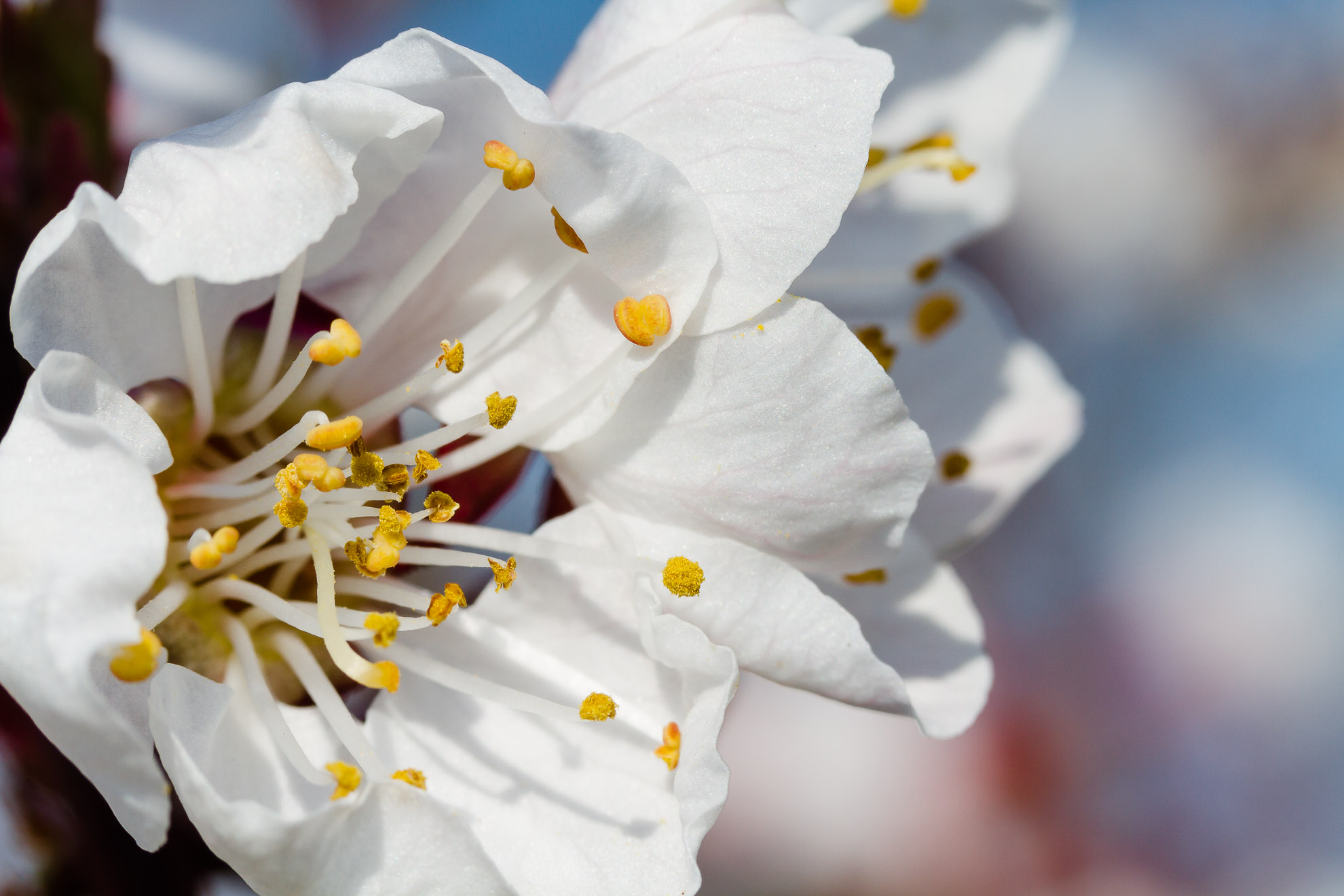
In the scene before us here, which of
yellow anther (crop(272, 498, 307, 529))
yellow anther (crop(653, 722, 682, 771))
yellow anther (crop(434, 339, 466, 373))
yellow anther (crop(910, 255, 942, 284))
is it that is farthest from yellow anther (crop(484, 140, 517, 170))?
yellow anther (crop(910, 255, 942, 284))

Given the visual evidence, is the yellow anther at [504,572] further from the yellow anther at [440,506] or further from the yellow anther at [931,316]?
the yellow anther at [931,316]

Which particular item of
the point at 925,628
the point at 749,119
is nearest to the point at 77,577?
the point at 749,119

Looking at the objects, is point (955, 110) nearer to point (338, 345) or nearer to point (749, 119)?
point (749, 119)

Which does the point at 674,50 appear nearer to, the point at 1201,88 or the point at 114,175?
the point at 114,175

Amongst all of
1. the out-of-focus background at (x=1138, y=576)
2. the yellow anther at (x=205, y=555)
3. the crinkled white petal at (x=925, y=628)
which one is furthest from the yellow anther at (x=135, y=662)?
the out-of-focus background at (x=1138, y=576)

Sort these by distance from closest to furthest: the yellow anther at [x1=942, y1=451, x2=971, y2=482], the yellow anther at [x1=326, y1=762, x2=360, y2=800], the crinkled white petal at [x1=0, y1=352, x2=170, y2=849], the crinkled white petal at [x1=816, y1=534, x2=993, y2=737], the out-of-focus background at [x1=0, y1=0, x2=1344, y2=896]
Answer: the crinkled white petal at [x1=0, y1=352, x2=170, y2=849], the yellow anther at [x1=326, y1=762, x2=360, y2=800], the crinkled white petal at [x1=816, y1=534, x2=993, y2=737], the yellow anther at [x1=942, y1=451, x2=971, y2=482], the out-of-focus background at [x1=0, y1=0, x2=1344, y2=896]

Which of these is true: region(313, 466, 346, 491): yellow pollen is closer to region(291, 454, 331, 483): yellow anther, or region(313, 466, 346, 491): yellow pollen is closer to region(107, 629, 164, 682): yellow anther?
region(291, 454, 331, 483): yellow anther
